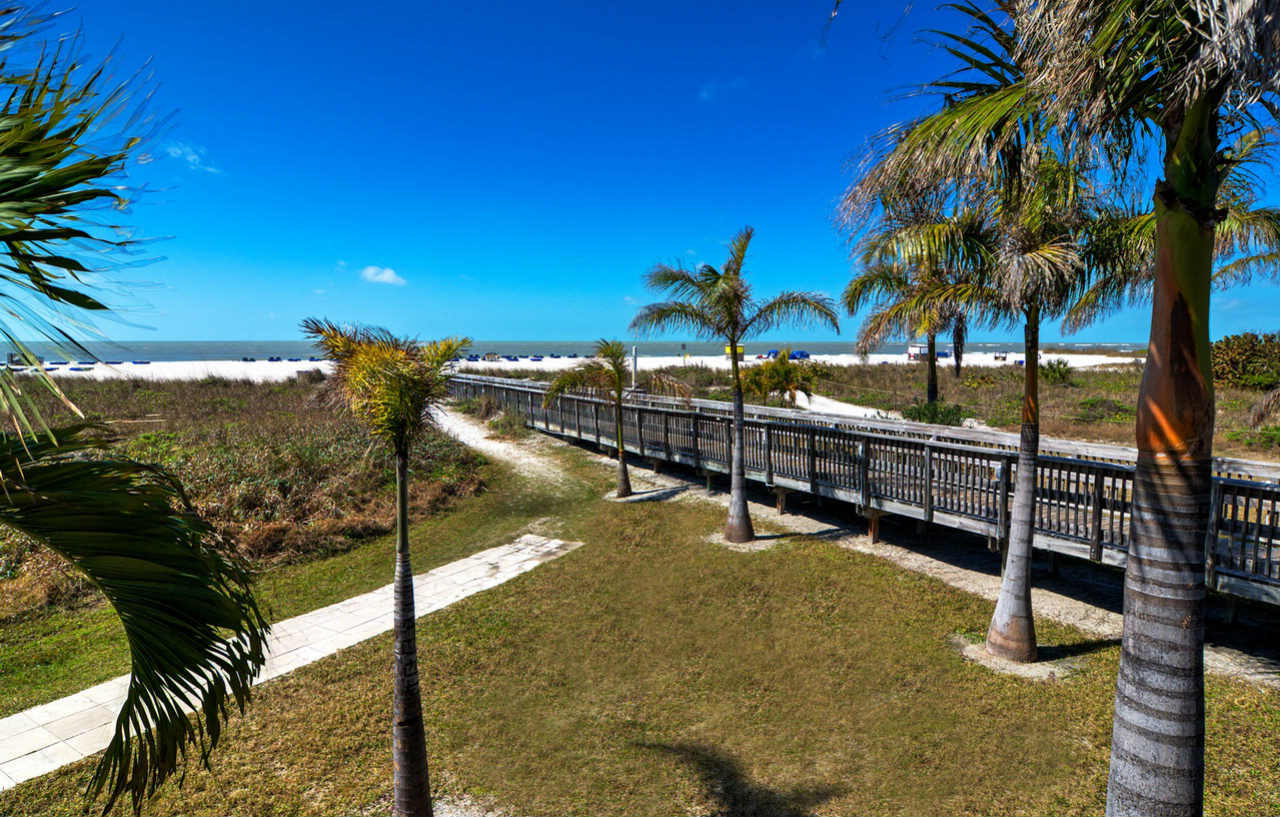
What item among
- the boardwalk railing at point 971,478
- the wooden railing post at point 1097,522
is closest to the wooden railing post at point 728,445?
the boardwalk railing at point 971,478

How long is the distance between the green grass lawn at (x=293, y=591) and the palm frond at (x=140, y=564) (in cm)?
439

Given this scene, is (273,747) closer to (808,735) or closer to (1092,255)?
(808,735)

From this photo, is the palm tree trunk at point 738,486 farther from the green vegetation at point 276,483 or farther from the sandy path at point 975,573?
the green vegetation at point 276,483

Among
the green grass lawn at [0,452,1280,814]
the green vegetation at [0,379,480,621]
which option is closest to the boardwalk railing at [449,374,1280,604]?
the green grass lawn at [0,452,1280,814]

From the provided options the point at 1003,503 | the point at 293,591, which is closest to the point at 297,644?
the point at 293,591

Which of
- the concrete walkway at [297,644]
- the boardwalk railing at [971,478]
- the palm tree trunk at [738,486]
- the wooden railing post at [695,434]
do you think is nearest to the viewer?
the concrete walkway at [297,644]

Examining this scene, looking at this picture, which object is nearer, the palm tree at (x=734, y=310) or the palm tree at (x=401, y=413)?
the palm tree at (x=401, y=413)

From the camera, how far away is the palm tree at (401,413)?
4.50 meters

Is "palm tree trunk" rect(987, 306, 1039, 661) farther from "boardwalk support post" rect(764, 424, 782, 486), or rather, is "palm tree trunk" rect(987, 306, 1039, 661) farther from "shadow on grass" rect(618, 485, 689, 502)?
"shadow on grass" rect(618, 485, 689, 502)

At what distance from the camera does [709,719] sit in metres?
6.07

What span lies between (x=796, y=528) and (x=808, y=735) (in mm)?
6531

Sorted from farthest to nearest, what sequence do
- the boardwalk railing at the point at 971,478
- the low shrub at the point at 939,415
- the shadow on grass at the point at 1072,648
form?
the low shrub at the point at 939,415 < the shadow on grass at the point at 1072,648 < the boardwalk railing at the point at 971,478

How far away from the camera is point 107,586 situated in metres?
2.06

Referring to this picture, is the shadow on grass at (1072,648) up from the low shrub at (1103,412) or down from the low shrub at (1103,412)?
→ down
